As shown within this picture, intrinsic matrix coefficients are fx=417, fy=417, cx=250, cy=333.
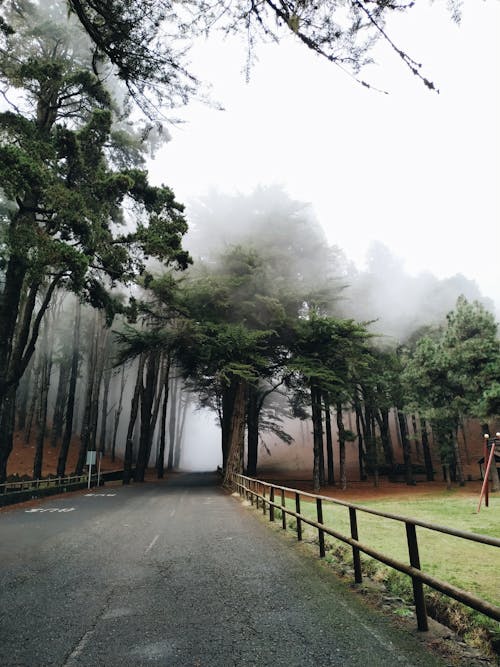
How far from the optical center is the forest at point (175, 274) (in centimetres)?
1043

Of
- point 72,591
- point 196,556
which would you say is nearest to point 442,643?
point 72,591

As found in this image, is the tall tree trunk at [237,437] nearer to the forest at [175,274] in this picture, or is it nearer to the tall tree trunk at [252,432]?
the forest at [175,274]

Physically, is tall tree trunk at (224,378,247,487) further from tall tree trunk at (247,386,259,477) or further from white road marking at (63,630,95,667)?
white road marking at (63,630,95,667)

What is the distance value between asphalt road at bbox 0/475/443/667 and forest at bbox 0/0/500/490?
486cm

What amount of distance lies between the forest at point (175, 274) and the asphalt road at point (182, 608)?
4856 millimetres

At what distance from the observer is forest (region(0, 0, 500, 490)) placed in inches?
411

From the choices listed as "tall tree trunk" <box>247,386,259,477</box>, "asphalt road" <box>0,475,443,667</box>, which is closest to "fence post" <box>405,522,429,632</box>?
"asphalt road" <box>0,475,443,667</box>

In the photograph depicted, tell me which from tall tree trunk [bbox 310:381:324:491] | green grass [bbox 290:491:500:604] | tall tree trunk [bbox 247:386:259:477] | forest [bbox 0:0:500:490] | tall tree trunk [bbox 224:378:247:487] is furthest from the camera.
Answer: tall tree trunk [bbox 247:386:259:477]

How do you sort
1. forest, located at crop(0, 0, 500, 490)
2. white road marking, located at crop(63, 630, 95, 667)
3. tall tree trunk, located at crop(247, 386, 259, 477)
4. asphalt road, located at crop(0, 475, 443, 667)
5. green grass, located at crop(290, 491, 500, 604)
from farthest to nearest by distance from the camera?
tall tree trunk, located at crop(247, 386, 259, 477) < forest, located at crop(0, 0, 500, 490) < green grass, located at crop(290, 491, 500, 604) < asphalt road, located at crop(0, 475, 443, 667) < white road marking, located at crop(63, 630, 95, 667)

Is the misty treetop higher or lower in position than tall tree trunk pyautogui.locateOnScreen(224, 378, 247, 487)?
higher

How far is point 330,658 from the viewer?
10.3ft

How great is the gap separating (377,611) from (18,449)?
138 ft

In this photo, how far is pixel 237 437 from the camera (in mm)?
24141

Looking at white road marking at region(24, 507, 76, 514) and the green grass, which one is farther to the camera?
white road marking at region(24, 507, 76, 514)
